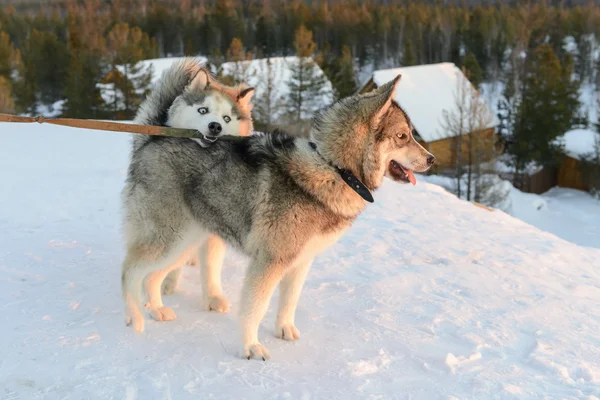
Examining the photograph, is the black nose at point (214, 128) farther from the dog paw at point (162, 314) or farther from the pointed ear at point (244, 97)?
the dog paw at point (162, 314)

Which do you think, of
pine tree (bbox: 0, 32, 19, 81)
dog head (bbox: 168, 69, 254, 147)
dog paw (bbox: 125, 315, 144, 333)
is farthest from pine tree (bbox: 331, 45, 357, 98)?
dog paw (bbox: 125, 315, 144, 333)

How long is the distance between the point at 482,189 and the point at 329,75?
63.3 feet

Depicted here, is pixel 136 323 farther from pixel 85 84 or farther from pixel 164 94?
pixel 85 84

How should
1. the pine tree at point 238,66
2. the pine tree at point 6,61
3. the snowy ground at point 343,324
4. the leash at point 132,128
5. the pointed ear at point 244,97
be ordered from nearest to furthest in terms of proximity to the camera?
the snowy ground at point 343,324
the leash at point 132,128
the pointed ear at point 244,97
the pine tree at point 238,66
the pine tree at point 6,61

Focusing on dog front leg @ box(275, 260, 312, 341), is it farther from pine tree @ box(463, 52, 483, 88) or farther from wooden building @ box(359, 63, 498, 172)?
pine tree @ box(463, 52, 483, 88)

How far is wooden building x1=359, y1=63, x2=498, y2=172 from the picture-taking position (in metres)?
35.2

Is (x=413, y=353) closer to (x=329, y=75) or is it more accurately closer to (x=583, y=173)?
(x=583, y=173)

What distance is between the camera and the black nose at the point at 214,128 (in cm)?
440

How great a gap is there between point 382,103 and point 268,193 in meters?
1.01

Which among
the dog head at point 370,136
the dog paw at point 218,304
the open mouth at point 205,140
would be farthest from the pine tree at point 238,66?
the dog head at point 370,136

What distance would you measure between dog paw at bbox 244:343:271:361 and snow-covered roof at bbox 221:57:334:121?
103 ft

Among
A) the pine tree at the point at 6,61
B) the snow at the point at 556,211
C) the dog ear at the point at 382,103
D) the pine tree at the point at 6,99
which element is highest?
the pine tree at the point at 6,61

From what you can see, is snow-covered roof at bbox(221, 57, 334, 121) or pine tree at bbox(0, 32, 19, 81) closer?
snow-covered roof at bbox(221, 57, 334, 121)

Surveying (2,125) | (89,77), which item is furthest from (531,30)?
(2,125)
